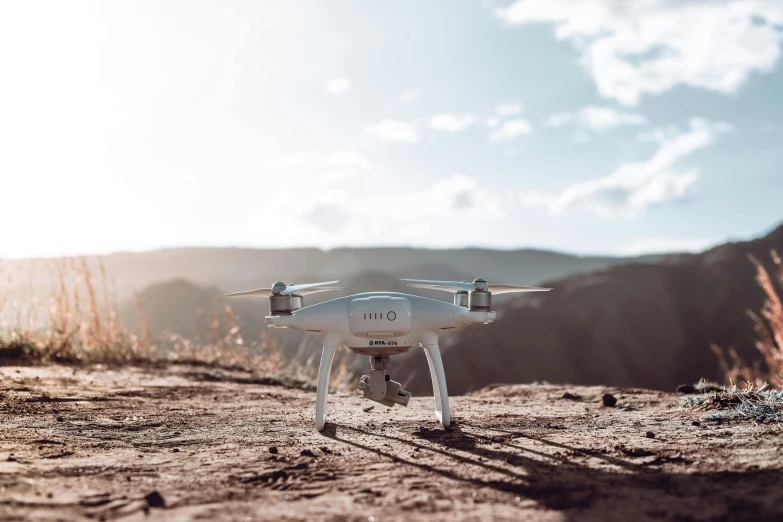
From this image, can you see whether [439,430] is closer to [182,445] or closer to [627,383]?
[182,445]

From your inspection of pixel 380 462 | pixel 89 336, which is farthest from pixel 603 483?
pixel 89 336

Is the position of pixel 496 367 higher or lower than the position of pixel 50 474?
lower

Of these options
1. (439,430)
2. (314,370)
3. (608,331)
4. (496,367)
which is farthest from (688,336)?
(439,430)

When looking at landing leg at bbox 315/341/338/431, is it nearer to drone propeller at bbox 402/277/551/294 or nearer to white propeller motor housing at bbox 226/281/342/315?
white propeller motor housing at bbox 226/281/342/315

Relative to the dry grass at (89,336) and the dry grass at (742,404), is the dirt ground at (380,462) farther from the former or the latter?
the dry grass at (89,336)

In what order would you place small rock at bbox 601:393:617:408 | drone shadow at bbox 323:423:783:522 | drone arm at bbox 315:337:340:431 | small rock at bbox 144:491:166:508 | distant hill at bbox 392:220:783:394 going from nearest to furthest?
drone shadow at bbox 323:423:783:522 < small rock at bbox 144:491:166:508 < drone arm at bbox 315:337:340:431 < small rock at bbox 601:393:617:408 < distant hill at bbox 392:220:783:394

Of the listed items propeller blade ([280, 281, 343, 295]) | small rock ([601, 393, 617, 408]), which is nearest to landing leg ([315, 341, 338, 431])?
propeller blade ([280, 281, 343, 295])
